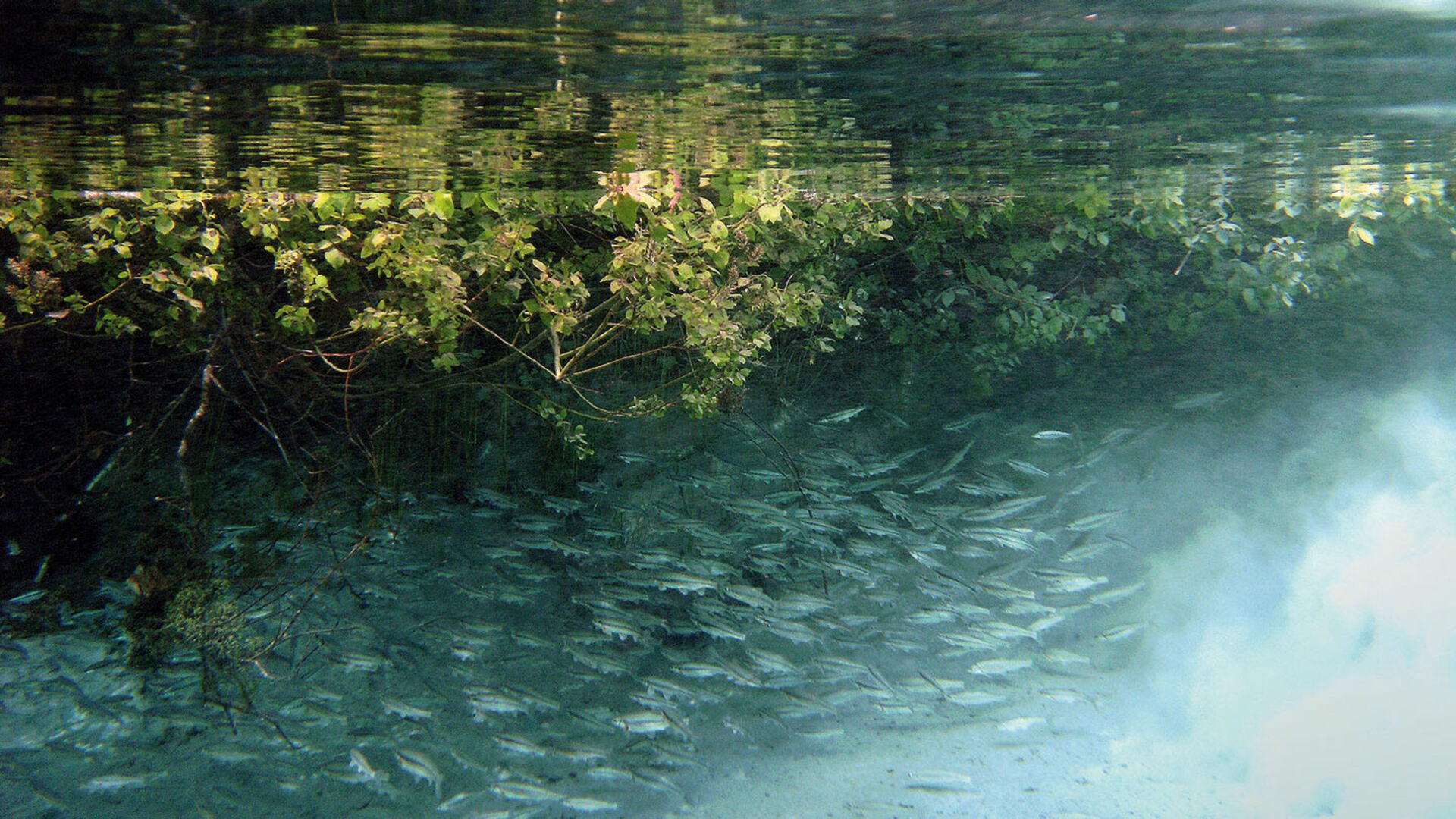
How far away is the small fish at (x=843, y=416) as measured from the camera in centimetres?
571

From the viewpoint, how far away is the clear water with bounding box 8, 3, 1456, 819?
2391 millimetres

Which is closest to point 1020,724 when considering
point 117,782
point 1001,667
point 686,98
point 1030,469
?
point 1001,667

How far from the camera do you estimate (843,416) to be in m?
5.70

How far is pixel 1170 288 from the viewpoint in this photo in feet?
21.0

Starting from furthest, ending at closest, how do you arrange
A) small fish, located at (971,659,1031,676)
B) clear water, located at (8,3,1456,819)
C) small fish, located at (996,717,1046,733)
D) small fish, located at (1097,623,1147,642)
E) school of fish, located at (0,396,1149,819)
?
small fish, located at (1097,623,1147,642) < small fish, located at (971,659,1031,676) < small fish, located at (996,717,1046,733) < school of fish, located at (0,396,1149,819) < clear water, located at (8,3,1456,819)

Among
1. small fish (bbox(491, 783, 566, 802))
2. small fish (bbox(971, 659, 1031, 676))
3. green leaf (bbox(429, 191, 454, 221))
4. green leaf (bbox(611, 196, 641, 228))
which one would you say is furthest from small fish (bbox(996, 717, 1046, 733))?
green leaf (bbox(429, 191, 454, 221))

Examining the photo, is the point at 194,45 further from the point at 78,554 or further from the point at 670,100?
the point at 78,554

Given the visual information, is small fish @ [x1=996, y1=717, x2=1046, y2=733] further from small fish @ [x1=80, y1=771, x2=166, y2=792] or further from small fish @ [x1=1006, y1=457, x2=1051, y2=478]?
small fish @ [x1=80, y1=771, x2=166, y2=792]

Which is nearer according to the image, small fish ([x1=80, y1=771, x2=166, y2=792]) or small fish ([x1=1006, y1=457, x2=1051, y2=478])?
small fish ([x1=80, y1=771, x2=166, y2=792])

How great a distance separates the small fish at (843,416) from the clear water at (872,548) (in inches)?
2.0

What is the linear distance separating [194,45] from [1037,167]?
3.49 m

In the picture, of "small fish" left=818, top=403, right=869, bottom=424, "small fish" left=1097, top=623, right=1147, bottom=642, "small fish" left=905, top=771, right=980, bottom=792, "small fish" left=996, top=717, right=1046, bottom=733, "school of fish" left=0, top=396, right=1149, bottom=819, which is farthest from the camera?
"small fish" left=818, top=403, right=869, bottom=424

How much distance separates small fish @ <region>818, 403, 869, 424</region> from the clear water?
0.17 ft

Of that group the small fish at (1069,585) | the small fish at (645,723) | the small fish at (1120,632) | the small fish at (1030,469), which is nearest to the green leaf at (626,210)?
the small fish at (645,723)
